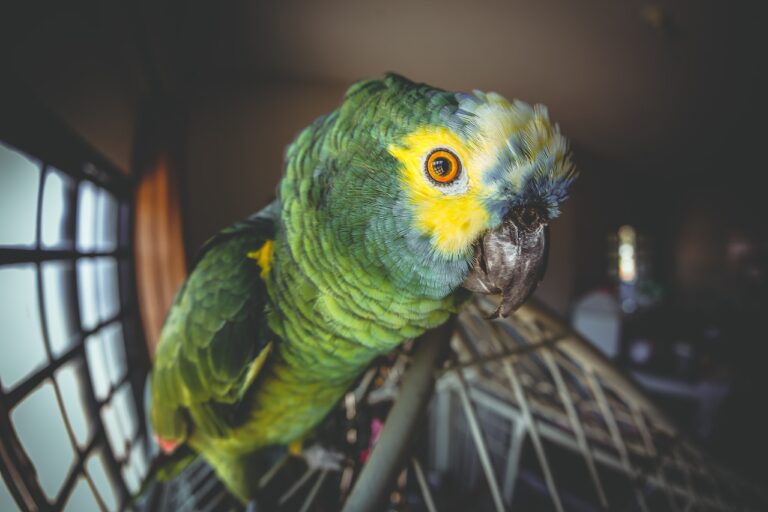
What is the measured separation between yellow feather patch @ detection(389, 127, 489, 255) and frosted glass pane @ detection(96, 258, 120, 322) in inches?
50.5

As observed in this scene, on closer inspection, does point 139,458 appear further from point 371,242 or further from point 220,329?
point 371,242

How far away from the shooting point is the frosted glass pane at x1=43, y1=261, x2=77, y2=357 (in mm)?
805

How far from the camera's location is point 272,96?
184cm

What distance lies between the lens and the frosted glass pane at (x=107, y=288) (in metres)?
1.16

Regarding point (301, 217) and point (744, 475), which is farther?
point (744, 475)

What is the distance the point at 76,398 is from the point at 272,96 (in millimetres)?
1654

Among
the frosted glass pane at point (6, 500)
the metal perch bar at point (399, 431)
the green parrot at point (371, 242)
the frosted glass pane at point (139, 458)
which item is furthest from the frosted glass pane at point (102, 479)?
the metal perch bar at point (399, 431)

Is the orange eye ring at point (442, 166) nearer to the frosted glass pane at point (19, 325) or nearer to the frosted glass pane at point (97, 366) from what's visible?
the frosted glass pane at point (19, 325)

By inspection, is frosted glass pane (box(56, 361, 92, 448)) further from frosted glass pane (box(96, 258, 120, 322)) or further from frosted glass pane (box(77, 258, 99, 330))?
frosted glass pane (box(96, 258, 120, 322))

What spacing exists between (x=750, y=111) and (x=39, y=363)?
5.02 meters

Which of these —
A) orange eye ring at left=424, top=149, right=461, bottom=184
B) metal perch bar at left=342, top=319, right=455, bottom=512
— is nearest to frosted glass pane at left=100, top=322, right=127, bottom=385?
metal perch bar at left=342, top=319, right=455, bottom=512

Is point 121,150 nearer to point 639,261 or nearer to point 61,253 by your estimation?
point 61,253

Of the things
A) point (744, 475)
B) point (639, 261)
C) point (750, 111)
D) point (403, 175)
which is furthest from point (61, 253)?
point (639, 261)

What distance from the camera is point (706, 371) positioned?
7.58 ft
